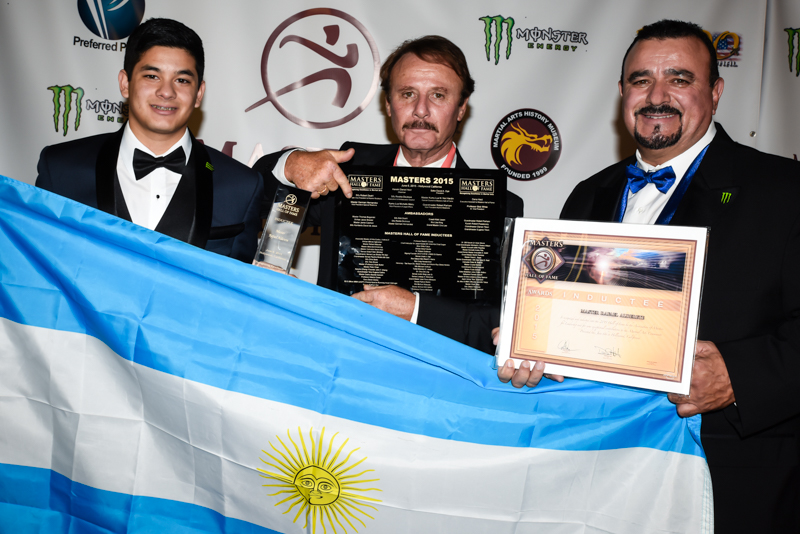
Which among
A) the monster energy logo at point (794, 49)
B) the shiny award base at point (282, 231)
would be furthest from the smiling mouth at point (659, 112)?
the monster energy logo at point (794, 49)

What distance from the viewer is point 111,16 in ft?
12.0

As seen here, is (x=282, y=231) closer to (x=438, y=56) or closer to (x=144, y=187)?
(x=144, y=187)

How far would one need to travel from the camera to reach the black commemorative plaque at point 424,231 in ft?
6.63

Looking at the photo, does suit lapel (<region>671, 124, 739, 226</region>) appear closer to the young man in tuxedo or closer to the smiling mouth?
the smiling mouth

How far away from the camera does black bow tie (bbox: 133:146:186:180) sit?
89.2 inches

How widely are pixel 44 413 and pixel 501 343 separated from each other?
147cm

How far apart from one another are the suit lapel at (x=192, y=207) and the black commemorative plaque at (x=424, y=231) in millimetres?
641

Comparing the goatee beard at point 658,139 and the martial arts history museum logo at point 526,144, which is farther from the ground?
the martial arts history museum logo at point 526,144

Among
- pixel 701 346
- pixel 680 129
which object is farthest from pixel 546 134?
pixel 701 346

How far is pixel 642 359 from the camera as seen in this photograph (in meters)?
1.37

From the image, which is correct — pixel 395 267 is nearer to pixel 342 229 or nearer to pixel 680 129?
pixel 342 229

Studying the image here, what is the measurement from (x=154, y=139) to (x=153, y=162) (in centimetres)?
14

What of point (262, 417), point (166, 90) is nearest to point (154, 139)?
point (166, 90)
